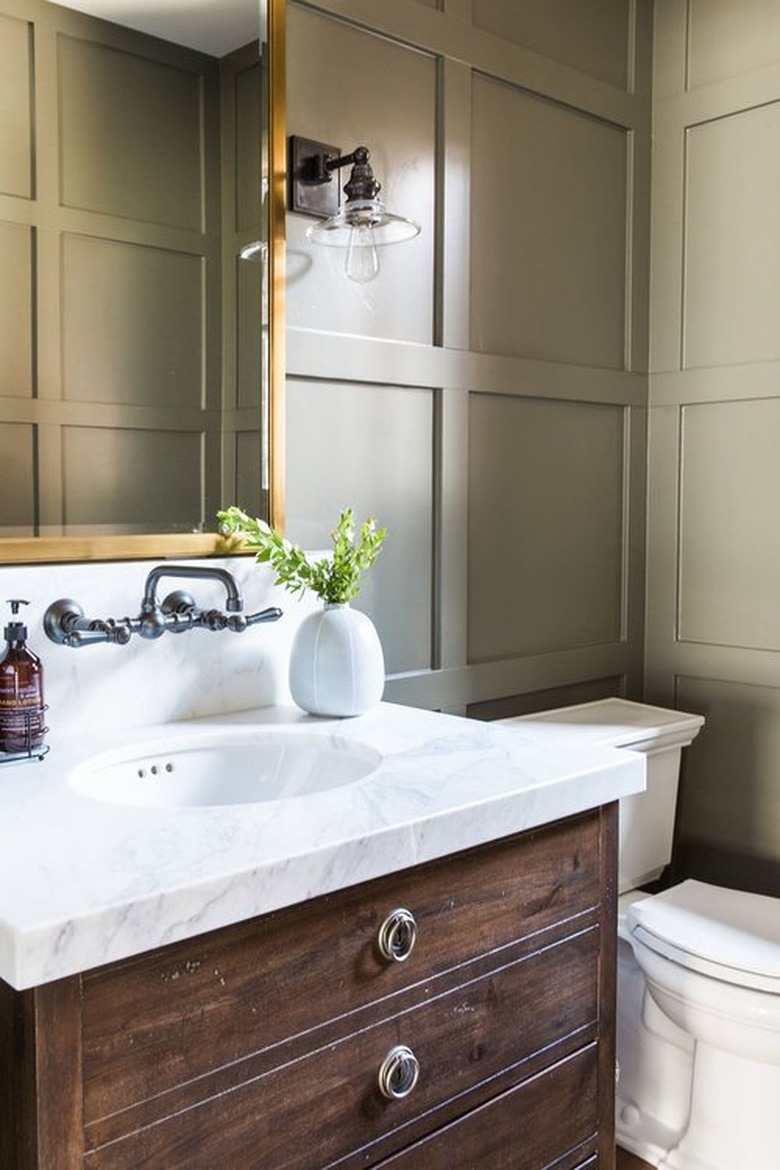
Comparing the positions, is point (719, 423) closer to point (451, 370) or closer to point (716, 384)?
point (716, 384)

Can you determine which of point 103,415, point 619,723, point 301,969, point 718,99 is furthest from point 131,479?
point 718,99

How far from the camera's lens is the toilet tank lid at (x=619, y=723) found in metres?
2.07

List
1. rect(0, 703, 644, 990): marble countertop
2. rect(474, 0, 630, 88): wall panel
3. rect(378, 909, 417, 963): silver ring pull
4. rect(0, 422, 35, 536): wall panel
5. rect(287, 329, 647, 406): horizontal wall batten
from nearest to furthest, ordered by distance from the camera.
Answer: rect(0, 703, 644, 990): marble countertop < rect(378, 909, 417, 963): silver ring pull < rect(0, 422, 35, 536): wall panel < rect(287, 329, 647, 406): horizontal wall batten < rect(474, 0, 630, 88): wall panel

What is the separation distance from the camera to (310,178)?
1.75 metres

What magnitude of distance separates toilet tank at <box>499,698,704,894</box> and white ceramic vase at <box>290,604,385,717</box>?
23.9 inches

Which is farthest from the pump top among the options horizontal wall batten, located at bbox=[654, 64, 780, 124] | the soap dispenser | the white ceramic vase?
horizontal wall batten, located at bbox=[654, 64, 780, 124]

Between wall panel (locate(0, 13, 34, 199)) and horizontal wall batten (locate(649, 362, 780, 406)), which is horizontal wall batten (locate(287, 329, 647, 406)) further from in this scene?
wall panel (locate(0, 13, 34, 199))

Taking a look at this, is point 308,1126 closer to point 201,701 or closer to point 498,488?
point 201,701

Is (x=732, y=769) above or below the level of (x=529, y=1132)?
above

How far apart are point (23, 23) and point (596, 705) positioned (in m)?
1.67

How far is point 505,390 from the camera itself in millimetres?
2135

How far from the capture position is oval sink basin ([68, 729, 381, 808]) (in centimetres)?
135

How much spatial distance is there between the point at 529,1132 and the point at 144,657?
80 cm

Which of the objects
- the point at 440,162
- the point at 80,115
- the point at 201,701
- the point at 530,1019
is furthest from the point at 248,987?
the point at 440,162
